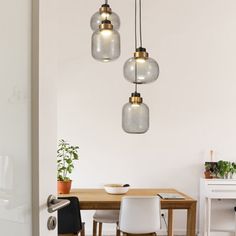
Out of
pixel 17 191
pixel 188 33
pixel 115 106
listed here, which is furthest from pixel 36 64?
pixel 188 33

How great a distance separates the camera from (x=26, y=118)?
42.9 inches

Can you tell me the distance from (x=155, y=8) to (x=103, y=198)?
8.73 ft

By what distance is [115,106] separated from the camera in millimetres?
4613

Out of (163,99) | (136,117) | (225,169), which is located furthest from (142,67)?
(225,169)

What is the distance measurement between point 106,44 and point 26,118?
137 cm

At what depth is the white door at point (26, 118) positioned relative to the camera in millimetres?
992

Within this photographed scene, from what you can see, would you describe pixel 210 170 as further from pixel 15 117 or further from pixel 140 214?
pixel 15 117

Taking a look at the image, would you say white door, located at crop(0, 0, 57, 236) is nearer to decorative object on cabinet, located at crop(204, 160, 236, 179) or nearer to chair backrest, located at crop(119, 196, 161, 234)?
chair backrest, located at crop(119, 196, 161, 234)

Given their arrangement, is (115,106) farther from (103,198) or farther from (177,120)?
(103,198)

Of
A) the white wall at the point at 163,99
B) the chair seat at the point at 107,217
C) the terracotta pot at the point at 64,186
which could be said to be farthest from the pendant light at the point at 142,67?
the white wall at the point at 163,99

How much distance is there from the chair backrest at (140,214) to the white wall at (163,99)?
157cm

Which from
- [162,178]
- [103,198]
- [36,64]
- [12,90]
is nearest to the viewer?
[12,90]

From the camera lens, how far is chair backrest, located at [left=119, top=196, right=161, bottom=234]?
9.71 ft

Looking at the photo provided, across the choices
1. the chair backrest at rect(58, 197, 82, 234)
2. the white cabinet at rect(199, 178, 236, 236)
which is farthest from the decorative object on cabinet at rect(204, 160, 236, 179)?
the chair backrest at rect(58, 197, 82, 234)
